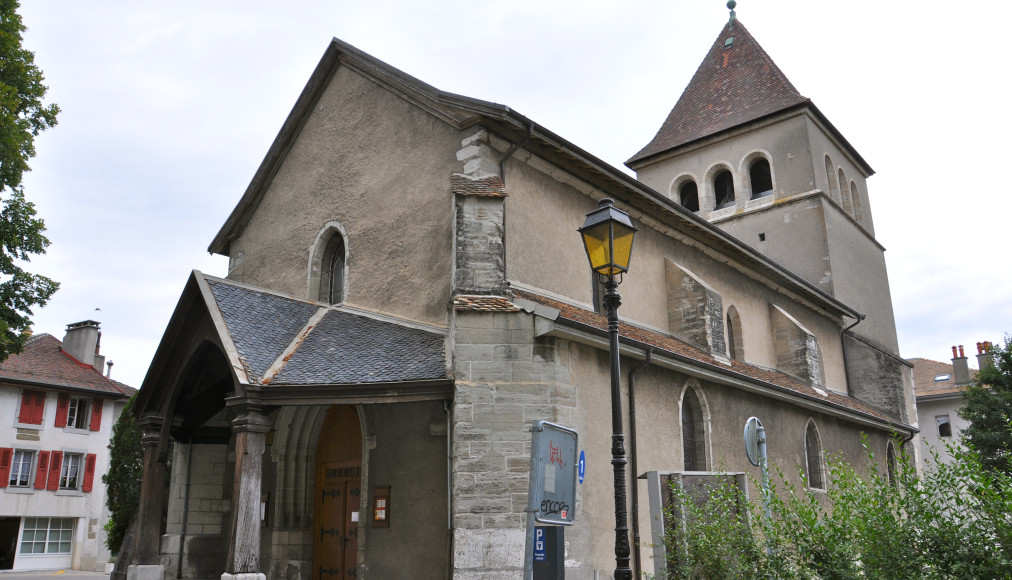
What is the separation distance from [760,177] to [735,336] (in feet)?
31.4

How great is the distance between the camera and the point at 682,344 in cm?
1458

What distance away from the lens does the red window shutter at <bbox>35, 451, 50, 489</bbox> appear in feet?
93.3

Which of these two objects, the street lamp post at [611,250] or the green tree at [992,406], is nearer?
the street lamp post at [611,250]

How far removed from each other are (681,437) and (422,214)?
18.0ft

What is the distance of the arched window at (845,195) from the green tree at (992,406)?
261 inches

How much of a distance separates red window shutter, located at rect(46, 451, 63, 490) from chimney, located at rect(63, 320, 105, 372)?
4.44 metres

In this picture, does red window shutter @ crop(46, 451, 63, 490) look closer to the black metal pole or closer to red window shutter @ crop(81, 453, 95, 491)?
red window shutter @ crop(81, 453, 95, 491)

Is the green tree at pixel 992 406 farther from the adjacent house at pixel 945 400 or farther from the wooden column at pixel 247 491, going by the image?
the wooden column at pixel 247 491

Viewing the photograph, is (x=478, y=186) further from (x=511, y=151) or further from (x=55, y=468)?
(x=55, y=468)

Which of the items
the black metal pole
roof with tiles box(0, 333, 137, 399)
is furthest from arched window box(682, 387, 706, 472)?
roof with tiles box(0, 333, 137, 399)

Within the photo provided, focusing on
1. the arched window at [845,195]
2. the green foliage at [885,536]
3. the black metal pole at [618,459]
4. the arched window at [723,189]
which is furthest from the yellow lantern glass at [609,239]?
the arched window at [845,195]

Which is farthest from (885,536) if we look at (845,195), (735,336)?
(845,195)

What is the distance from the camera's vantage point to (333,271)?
45.9 ft

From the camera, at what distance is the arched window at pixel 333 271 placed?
13.8m
